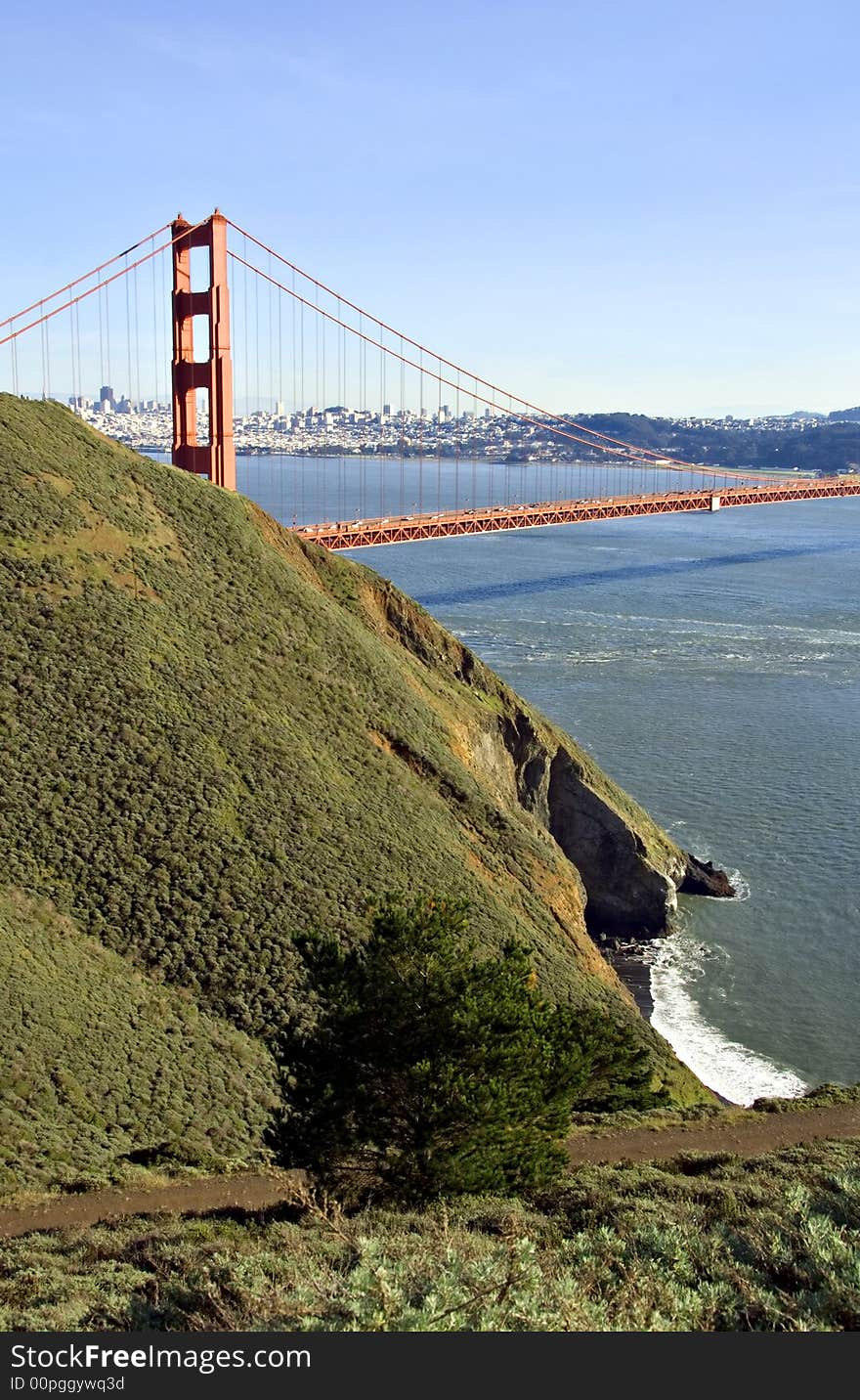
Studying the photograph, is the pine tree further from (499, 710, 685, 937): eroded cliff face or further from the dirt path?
(499, 710, 685, 937): eroded cliff face

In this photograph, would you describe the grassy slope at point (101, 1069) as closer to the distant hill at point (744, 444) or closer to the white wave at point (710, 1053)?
the white wave at point (710, 1053)

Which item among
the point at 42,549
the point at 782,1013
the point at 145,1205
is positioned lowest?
the point at 782,1013

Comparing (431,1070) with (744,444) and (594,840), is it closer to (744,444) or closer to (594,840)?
(594,840)

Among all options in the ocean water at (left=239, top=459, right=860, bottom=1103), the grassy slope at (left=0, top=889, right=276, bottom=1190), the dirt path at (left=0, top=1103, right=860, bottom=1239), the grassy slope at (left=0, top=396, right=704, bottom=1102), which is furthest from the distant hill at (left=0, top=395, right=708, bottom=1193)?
A: the dirt path at (left=0, top=1103, right=860, bottom=1239)

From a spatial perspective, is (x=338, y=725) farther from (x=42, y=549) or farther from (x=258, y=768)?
(x=42, y=549)

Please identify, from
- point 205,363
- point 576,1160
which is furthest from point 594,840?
point 205,363

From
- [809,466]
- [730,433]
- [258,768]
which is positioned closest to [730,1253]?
[258,768]

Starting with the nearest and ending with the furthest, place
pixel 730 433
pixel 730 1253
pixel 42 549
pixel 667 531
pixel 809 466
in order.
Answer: pixel 730 1253 < pixel 42 549 < pixel 667 531 < pixel 809 466 < pixel 730 433
